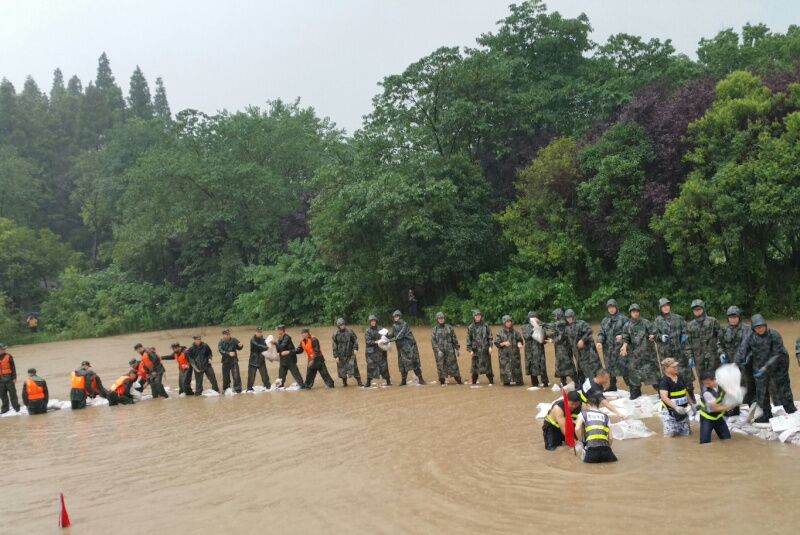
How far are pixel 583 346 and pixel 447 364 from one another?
3.38m

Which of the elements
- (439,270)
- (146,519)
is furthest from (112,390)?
(439,270)

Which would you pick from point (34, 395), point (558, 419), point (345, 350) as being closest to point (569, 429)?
point (558, 419)

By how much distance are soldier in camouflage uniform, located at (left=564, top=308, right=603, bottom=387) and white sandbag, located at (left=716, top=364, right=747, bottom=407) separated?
4037 mm

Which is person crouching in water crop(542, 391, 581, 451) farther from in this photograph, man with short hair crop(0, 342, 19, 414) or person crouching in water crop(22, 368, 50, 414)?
man with short hair crop(0, 342, 19, 414)

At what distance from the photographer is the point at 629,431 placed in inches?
380

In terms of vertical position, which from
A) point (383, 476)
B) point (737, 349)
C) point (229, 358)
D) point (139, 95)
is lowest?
point (383, 476)

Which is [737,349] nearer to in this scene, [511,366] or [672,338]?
[672,338]

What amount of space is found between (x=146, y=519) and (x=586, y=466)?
5058 mm

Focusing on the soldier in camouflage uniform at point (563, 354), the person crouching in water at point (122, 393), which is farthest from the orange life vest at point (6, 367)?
the soldier in camouflage uniform at point (563, 354)

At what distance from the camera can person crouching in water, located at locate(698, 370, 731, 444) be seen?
8898 mm

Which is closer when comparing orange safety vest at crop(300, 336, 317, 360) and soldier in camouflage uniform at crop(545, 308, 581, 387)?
soldier in camouflage uniform at crop(545, 308, 581, 387)

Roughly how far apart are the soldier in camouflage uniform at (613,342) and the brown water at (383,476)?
1.22m

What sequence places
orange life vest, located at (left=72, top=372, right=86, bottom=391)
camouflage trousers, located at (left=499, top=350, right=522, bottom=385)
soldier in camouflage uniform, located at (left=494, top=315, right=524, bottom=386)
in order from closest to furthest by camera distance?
1. soldier in camouflage uniform, located at (left=494, top=315, right=524, bottom=386)
2. camouflage trousers, located at (left=499, top=350, right=522, bottom=385)
3. orange life vest, located at (left=72, top=372, right=86, bottom=391)

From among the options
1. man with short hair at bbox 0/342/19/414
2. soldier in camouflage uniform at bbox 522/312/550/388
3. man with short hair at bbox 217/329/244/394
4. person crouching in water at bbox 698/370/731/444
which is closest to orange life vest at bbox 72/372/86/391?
man with short hair at bbox 0/342/19/414
